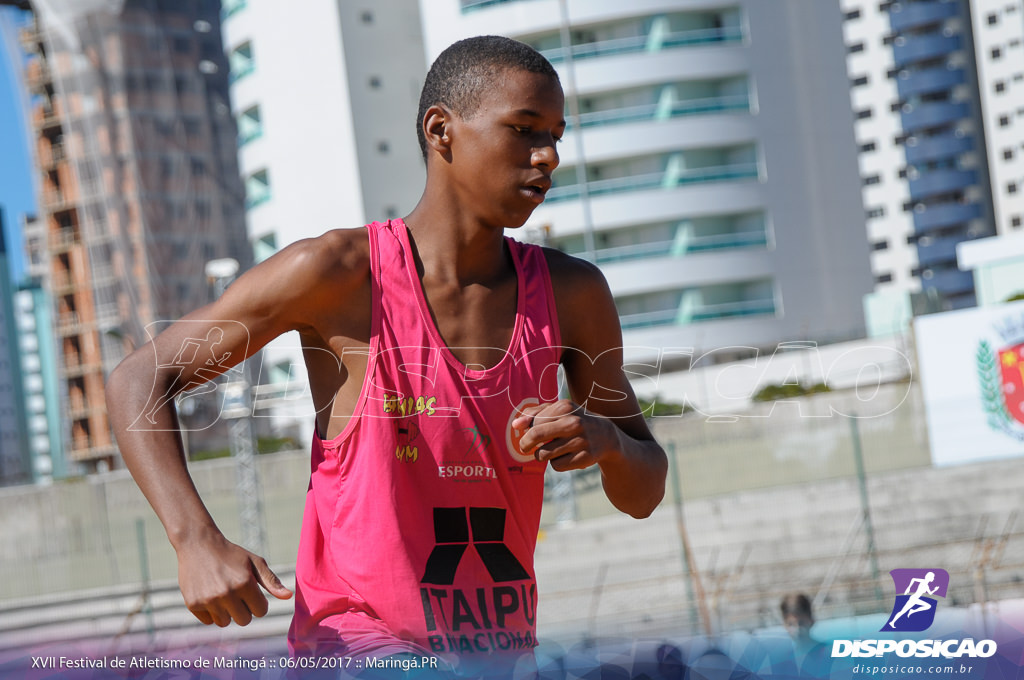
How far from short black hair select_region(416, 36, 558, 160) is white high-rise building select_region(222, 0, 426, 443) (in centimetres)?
3993

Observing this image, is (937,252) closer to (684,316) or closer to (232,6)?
(684,316)

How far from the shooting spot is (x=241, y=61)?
4506 cm

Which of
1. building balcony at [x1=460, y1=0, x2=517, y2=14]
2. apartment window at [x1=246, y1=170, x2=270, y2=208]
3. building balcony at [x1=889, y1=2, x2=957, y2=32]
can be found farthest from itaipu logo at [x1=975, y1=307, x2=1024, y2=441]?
building balcony at [x1=889, y1=2, x2=957, y2=32]

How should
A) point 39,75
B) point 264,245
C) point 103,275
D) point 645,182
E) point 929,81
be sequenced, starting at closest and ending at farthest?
point 645,182 < point 103,275 < point 264,245 < point 39,75 < point 929,81

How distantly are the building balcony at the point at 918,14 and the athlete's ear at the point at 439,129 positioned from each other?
74185 millimetres

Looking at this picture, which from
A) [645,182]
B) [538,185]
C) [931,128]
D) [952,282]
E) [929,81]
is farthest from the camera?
[931,128]

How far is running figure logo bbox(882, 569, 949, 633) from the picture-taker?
1.68m

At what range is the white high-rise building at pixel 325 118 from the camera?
139 feet

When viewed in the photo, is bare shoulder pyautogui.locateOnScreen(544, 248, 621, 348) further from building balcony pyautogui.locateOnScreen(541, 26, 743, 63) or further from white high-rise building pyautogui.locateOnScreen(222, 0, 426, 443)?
building balcony pyautogui.locateOnScreen(541, 26, 743, 63)

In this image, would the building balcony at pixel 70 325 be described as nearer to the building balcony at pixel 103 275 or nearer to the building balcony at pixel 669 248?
the building balcony at pixel 103 275

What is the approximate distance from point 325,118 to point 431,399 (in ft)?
139

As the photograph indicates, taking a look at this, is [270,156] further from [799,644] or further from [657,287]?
[799,644]

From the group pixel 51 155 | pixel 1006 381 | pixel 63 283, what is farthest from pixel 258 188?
pixel 1006 381

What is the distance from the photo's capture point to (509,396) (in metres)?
1.90
